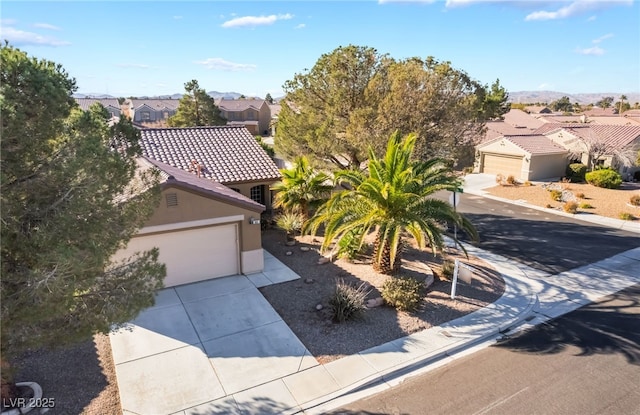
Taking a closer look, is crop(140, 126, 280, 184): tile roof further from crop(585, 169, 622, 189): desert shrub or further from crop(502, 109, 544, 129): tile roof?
crop(502, 109, 544, 129): tile roof

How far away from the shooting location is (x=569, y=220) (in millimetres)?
22062

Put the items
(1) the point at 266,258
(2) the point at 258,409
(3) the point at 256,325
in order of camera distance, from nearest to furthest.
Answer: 1. (2) the point at 258,409
2. (3) the point at 256,325
3. (1) the point at 266,258

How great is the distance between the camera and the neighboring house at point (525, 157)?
104 feet

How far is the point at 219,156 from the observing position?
60.3ft

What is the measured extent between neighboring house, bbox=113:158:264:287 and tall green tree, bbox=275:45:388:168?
673cm

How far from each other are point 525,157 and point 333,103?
20.7 meters

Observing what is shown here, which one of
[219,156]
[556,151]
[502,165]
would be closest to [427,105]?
[219,156]

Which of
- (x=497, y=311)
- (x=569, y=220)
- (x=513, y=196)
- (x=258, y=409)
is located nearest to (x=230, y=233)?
(x=258, y=409)

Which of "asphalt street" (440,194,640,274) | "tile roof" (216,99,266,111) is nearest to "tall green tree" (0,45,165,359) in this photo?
"asphalt street" (440,194,640,274)

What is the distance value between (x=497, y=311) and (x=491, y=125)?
1580 inches

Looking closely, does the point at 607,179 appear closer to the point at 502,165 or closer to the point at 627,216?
the point at 502,165

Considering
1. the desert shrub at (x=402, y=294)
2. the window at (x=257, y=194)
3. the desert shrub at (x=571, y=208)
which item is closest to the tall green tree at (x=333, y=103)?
the window at (x=257, y=194)

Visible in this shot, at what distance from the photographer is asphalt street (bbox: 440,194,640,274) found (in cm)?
1623

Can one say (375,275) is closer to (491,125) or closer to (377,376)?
(377,376)
